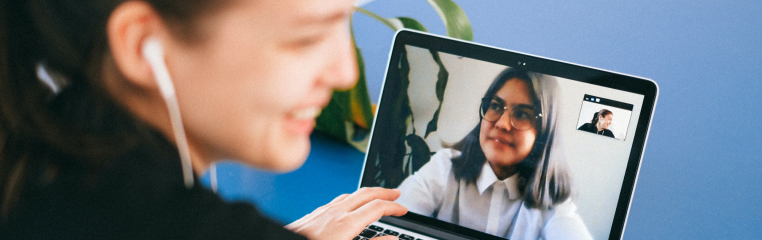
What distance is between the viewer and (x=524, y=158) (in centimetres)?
42

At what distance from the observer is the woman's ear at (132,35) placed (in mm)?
166

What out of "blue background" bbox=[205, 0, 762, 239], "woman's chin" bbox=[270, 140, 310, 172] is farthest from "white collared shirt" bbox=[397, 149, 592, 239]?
"woman's chin" bbox=[270, 140, 310, 172]

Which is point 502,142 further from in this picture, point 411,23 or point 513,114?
point 411,23

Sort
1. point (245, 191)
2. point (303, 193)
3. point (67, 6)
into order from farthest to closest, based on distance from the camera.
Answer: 1. point (303, 193)
2. point (245, 191)
3. point (67, 6)

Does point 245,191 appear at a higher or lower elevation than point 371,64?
lower

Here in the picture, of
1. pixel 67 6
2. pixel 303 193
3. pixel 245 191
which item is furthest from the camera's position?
pixel 303 193

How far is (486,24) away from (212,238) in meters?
0.40

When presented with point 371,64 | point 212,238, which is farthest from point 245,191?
point 371,64

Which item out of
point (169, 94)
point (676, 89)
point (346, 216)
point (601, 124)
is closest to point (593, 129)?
point (601, 124)

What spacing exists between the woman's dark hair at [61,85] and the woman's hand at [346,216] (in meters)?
0.13

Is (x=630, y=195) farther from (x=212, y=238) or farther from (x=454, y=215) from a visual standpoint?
(x=212, y=238)

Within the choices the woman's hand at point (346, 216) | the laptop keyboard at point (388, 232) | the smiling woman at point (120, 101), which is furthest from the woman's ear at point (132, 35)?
the laptop keyboard at point (388, 232)

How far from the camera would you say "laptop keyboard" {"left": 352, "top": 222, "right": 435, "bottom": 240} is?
0.44 meters

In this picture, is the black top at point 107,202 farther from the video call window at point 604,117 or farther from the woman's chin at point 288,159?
the video call window at point 604,117
